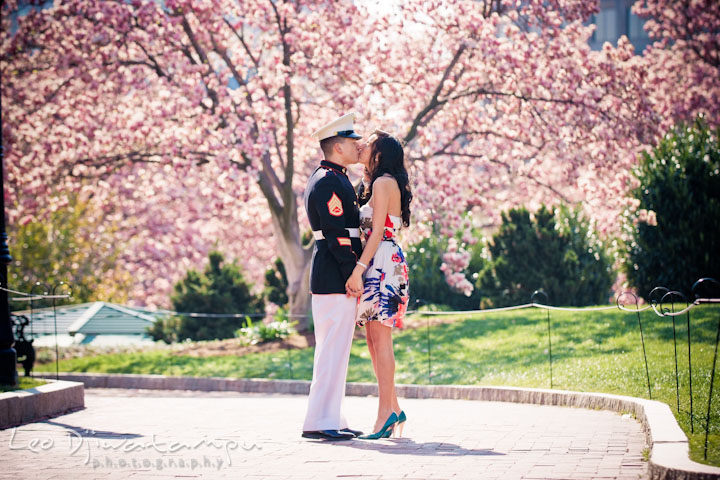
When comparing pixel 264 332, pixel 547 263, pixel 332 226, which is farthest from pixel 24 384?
pixel 547 263

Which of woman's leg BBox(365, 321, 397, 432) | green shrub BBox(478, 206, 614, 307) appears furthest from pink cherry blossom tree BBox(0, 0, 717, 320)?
woman's leg BBox(365, 321, 397, 432)

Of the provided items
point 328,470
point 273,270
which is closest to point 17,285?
point 273,270

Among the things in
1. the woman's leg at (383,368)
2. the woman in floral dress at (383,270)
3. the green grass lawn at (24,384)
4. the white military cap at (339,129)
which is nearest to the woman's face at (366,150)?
the woman in floral dress at (383,270)

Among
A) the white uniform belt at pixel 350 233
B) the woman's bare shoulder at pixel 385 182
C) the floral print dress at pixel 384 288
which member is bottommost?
the floral print dress at pixel 384 288

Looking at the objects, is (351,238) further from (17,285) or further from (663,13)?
(663,13)

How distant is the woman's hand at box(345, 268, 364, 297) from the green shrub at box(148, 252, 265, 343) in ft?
48.1

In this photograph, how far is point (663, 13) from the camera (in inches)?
1137

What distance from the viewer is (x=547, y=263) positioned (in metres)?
20.1

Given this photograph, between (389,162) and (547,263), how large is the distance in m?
12.9

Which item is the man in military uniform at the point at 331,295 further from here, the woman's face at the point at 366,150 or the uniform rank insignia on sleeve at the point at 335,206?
the woman's face at the point at 366,150

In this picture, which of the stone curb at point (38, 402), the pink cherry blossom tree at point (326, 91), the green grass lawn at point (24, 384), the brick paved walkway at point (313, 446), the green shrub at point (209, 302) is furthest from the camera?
the green shrub at point (209, 302)

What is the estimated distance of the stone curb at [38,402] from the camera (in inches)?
348

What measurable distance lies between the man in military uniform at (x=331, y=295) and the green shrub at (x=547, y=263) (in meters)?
12.6

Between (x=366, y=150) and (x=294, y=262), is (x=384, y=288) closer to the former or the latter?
(x=366, y=150)
